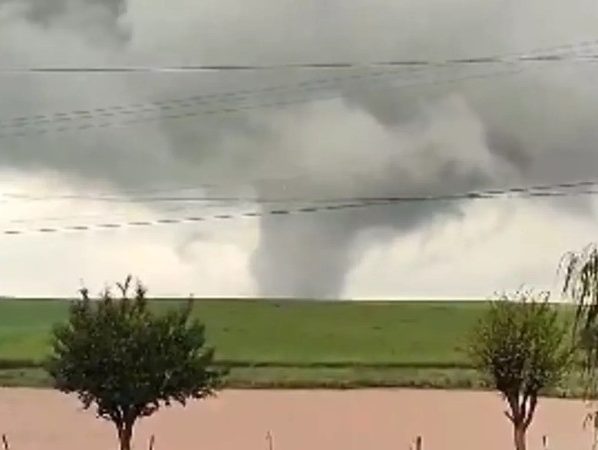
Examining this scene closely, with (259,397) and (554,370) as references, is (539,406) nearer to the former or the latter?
(259,397)

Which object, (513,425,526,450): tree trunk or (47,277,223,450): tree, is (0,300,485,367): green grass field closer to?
(47,277,223,450): tree

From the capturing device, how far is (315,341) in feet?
468

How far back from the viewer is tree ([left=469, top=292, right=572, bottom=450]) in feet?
179

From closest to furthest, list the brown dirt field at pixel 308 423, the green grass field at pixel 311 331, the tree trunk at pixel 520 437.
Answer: the tree trunk at pixel 520 437 → the brown dirt field at pixel 308 423 → the green grass field at pixel 311 331

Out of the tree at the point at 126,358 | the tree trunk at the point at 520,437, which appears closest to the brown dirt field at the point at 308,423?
the tree trunk at the point at 520,437

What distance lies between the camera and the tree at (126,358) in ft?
180

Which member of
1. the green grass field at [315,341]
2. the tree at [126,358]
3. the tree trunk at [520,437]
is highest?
the green grass field at [315,341]

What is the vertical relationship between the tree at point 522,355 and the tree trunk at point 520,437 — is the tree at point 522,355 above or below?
above

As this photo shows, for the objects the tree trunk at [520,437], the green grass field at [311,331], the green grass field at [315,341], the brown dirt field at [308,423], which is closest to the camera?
the tree trunk at [520,437]

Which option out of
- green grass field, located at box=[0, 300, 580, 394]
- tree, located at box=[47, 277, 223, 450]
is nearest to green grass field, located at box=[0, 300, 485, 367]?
green grass field, located at box=[0, 300, 580, 394]

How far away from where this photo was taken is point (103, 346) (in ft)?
180

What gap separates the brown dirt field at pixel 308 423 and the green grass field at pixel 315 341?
599 cm

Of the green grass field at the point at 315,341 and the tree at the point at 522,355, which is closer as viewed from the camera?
the tree at the point at 522,355

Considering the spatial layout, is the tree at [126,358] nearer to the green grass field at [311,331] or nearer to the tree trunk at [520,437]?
the tree trunk at [520,437]
